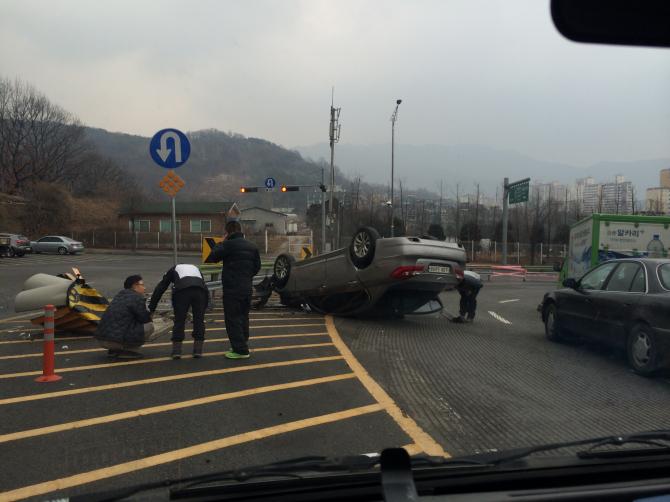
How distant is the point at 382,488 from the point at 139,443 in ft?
8.52

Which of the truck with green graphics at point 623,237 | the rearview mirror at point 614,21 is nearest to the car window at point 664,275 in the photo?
the rearview mirror at point 614,21

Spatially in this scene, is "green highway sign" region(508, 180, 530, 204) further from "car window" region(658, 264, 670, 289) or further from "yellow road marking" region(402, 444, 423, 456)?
"yellow road marking" region(402, 444, 423, 456)

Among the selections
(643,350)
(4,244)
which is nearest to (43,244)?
(4,244)

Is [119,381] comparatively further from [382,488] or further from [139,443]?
[382,488]

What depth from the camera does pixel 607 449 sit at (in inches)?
108

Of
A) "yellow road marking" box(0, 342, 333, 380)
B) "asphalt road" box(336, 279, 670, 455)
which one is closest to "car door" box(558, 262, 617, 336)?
"asphalt road" box(336, 279, 670, 455)

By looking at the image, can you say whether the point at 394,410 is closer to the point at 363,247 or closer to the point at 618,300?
the point at 618,300

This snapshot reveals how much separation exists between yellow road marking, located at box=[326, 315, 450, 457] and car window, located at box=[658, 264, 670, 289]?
3.89 metres

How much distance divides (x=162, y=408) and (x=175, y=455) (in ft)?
3.95

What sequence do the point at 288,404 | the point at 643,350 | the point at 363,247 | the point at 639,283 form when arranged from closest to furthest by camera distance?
the point at 288,404 → the point at 643,350 → the point at 639,283 → the point at 363,247

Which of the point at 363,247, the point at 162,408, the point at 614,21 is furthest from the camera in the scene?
the point at 363,247

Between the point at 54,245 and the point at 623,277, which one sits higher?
the point at 623,277

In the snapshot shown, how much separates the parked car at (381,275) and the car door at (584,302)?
6.59 feet

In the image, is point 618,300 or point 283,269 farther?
point 283,269
